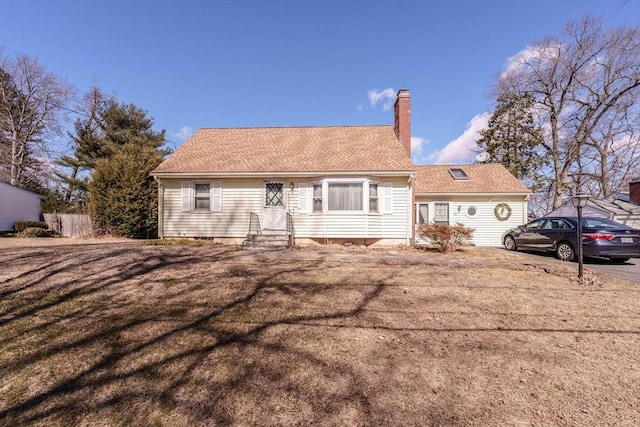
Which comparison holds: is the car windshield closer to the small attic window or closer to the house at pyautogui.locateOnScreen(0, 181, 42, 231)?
the small attic window

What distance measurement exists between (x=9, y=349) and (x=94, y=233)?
1294 centimetres

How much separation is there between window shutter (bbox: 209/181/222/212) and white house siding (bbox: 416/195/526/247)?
1083 centimetres

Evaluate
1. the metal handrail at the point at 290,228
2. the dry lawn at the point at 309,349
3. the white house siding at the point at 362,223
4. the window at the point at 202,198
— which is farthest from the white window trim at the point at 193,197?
the dry lawn at the point at 309,349

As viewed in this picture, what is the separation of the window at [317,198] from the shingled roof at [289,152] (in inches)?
30.3

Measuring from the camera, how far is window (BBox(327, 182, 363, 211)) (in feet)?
38.1

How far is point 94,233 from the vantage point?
14.0m

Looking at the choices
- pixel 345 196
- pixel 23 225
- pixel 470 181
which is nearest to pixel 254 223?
pixel 345 196

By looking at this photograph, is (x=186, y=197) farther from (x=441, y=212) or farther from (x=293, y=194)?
(x=441, y=212)

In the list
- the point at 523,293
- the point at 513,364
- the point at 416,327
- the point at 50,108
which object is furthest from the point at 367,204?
the point at 50,108

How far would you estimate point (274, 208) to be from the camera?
39.7 ft

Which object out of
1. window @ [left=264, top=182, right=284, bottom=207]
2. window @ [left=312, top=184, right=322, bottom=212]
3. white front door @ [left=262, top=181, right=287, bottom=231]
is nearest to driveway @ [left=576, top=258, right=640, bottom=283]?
window @ [left=312, top=184, right=322, bottom=212]

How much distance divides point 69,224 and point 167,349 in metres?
19.6

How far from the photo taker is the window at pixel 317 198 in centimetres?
1193

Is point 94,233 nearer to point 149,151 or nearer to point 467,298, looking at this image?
point 149,151
